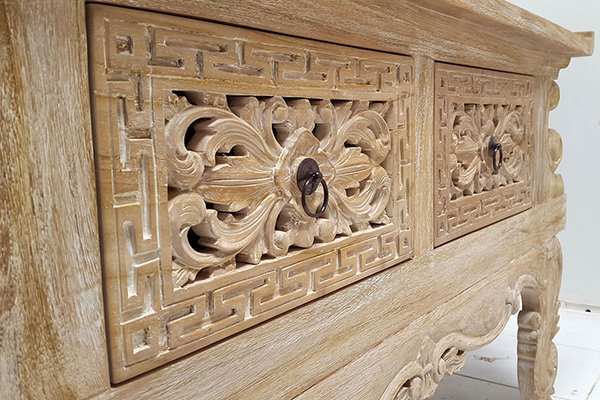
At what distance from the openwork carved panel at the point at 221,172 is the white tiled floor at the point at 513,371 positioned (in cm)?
92

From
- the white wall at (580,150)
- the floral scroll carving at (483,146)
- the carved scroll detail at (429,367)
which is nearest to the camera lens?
the carved scroll detail at (429,367)

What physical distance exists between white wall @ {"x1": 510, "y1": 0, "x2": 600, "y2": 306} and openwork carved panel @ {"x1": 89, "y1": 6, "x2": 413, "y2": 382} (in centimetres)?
150

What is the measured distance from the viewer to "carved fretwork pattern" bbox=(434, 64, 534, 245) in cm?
74

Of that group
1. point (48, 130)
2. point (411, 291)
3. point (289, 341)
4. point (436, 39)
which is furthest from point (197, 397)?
point (436, 39)

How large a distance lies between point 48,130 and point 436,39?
1.62ft

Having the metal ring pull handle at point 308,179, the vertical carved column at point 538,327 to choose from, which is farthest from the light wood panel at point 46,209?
the vertical carved column at point 538,327

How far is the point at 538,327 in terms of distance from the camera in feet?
3.73

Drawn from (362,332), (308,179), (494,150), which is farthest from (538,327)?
(308,179)

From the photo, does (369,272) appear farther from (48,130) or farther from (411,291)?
(48,130)

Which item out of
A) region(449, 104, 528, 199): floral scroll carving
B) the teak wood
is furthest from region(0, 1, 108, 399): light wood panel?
region(449, 104, 528, 199): floral scroll carving

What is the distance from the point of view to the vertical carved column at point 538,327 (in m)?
1.12

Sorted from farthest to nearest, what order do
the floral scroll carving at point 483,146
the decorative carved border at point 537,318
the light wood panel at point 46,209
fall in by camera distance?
1. the decorative carved border at point 537,318
2. the floral scroll carving at point 483,146
3. the light wood panel at point 46,209

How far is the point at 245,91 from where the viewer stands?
0.44 metres

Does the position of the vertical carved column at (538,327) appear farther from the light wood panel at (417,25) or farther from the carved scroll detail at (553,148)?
the light wood panel at (417,25)
